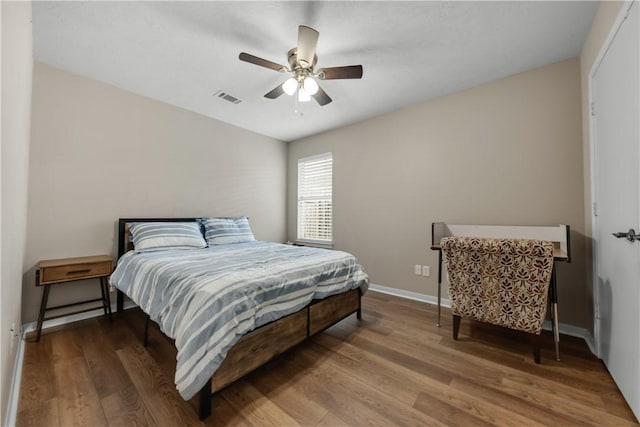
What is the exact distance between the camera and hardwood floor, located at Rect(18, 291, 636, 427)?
52.6 inches

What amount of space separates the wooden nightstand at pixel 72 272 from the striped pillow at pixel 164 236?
0.33 m

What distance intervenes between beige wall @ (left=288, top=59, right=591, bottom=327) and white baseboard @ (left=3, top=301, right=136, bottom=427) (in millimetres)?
3070

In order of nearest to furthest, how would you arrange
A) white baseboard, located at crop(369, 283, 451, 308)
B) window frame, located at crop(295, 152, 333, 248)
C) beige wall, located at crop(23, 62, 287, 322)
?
beige wall, located at crop(23, 62, 287, 322) → white baseboard, located at crop(369, 283, 451, 308) → window frame, located at crop(295, 152, 333, 248)

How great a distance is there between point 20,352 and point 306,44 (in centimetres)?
315

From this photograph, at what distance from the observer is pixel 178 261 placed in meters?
2.03

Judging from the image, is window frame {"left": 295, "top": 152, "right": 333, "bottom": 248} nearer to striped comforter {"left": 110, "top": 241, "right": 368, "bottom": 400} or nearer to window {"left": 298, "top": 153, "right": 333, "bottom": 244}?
window {"left": 298, "top": 153, "right": 333, "bottom": 244}

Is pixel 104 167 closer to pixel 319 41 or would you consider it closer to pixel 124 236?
pixel 124 236

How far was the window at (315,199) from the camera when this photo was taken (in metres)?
4.20

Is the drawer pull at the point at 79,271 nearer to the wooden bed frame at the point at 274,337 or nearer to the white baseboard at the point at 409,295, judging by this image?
the wooden bed frame at the point at 274,337

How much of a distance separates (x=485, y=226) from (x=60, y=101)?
4.49 metres

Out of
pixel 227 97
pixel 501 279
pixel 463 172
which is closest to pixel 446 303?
pixel 501 279

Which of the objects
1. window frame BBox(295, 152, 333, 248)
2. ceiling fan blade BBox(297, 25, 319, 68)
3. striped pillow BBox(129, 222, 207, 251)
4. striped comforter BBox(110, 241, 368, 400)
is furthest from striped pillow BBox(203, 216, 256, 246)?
ceiling fan blade BBox(297, 25, 319, 68)

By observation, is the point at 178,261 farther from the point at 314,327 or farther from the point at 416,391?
the point at 416,391

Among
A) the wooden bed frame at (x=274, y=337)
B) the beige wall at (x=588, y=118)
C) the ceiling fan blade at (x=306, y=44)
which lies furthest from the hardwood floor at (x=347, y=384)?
the ceiling fan blade at (x=306, y=44)
